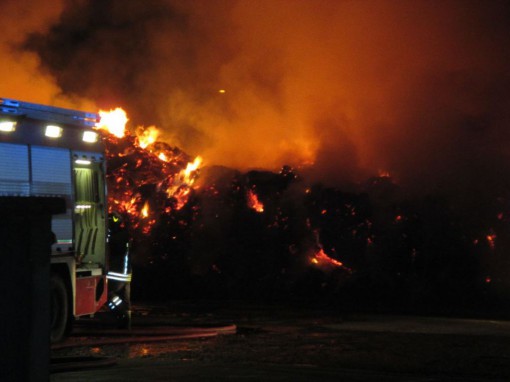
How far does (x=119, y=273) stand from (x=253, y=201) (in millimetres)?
11896

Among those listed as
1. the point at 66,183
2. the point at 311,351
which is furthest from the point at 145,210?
the point at 311,351

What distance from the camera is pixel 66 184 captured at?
37.2 ft

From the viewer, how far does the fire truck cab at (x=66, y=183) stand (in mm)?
10688

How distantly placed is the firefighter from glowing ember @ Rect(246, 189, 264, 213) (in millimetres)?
11591

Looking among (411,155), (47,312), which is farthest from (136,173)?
(47,312)

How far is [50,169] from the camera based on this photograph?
11117 mm

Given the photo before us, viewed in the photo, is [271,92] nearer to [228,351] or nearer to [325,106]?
[325,106]

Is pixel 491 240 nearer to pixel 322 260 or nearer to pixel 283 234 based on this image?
pixel 322 260

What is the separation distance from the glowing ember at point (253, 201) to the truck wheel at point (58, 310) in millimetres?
13284

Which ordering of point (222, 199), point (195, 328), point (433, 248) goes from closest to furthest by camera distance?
point (195, 328) < point (433, 248) < point (222, 199)

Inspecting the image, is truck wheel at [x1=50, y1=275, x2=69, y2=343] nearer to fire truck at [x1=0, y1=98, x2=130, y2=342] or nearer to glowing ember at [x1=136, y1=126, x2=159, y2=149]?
fire truck at [x1=0, y1=98, x2=130, y2=342]

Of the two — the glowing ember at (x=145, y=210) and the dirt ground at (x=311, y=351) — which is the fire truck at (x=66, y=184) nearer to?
the dirt ground at (x=311, y=351)

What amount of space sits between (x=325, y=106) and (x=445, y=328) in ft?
47.8

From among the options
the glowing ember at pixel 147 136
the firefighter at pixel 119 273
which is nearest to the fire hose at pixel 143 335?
the firefighter at pixel 119 273
